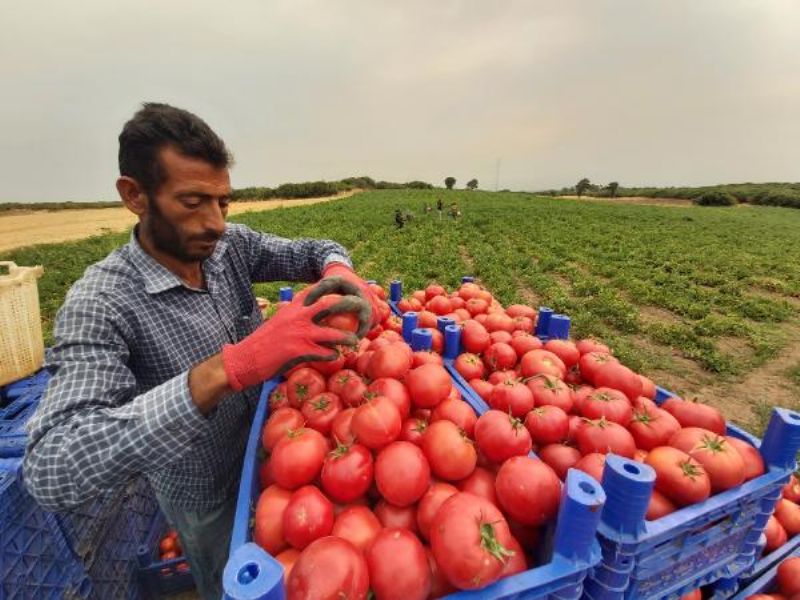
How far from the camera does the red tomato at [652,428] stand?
5.87 feet

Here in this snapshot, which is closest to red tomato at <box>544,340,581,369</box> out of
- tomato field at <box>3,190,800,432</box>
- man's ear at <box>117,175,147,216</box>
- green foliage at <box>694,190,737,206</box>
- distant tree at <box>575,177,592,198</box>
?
man's ear at <box>117,175,147,216</box>

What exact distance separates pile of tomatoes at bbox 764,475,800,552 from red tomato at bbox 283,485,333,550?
2300 millimetres

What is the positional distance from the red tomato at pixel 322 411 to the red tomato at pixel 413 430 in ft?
1.12

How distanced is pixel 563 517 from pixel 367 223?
2205cm

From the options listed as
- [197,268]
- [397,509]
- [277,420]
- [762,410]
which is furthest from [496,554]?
[762,410]

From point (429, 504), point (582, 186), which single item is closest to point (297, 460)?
point (429, 504)

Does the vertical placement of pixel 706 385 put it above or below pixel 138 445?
below

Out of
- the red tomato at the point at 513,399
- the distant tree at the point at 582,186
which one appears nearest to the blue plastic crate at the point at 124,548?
the red tomato at the point at 513,399

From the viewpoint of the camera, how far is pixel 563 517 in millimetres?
1140

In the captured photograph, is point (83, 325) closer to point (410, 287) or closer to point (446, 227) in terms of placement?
point (410, 287)

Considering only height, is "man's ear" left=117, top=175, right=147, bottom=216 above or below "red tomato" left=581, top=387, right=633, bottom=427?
above

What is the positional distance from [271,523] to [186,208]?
1.41 m

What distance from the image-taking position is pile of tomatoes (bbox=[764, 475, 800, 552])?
2.10m

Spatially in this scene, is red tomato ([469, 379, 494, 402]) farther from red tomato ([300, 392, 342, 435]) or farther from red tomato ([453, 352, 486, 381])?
red tomato ([300, 392, 342, 435])
